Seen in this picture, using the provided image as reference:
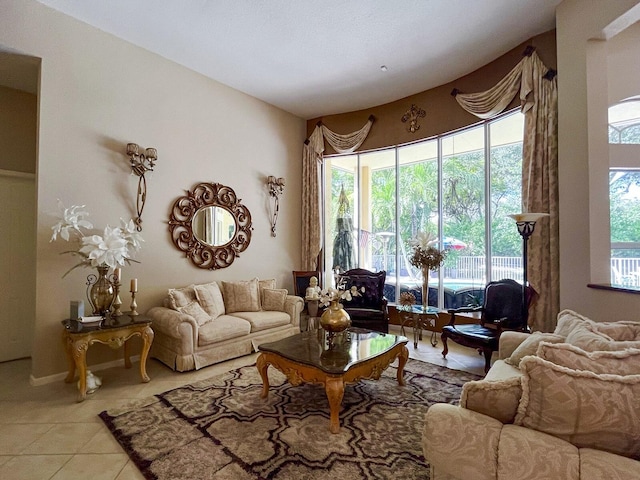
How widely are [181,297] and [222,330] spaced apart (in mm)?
682

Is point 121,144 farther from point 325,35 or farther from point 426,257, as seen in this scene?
point 426,257

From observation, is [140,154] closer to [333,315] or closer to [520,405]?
[333,315]

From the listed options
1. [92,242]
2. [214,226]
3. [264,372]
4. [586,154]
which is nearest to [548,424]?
[264,372]

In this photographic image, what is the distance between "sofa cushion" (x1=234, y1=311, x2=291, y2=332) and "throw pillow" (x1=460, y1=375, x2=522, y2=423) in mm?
3129

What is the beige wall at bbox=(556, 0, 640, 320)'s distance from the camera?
2.98 meters

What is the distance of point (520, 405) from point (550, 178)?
10.1 ft

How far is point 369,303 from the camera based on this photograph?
4.87m

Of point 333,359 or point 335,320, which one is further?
point 335,320

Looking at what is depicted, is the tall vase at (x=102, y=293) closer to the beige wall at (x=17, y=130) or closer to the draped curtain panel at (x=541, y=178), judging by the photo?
the beige wall at (x=17, y=130)

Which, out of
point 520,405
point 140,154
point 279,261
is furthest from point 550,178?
point 140,154

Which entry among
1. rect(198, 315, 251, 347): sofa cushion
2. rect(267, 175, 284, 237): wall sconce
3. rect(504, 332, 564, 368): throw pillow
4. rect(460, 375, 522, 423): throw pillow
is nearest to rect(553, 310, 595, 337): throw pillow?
rect(504, 332, 564, 368): throw pillow

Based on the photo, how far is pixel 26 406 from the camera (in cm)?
272

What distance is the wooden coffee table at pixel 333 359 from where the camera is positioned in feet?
7.59

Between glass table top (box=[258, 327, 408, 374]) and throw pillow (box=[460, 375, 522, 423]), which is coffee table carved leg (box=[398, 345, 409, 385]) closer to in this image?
glass table top (box=[258, 327, 408, 374])
